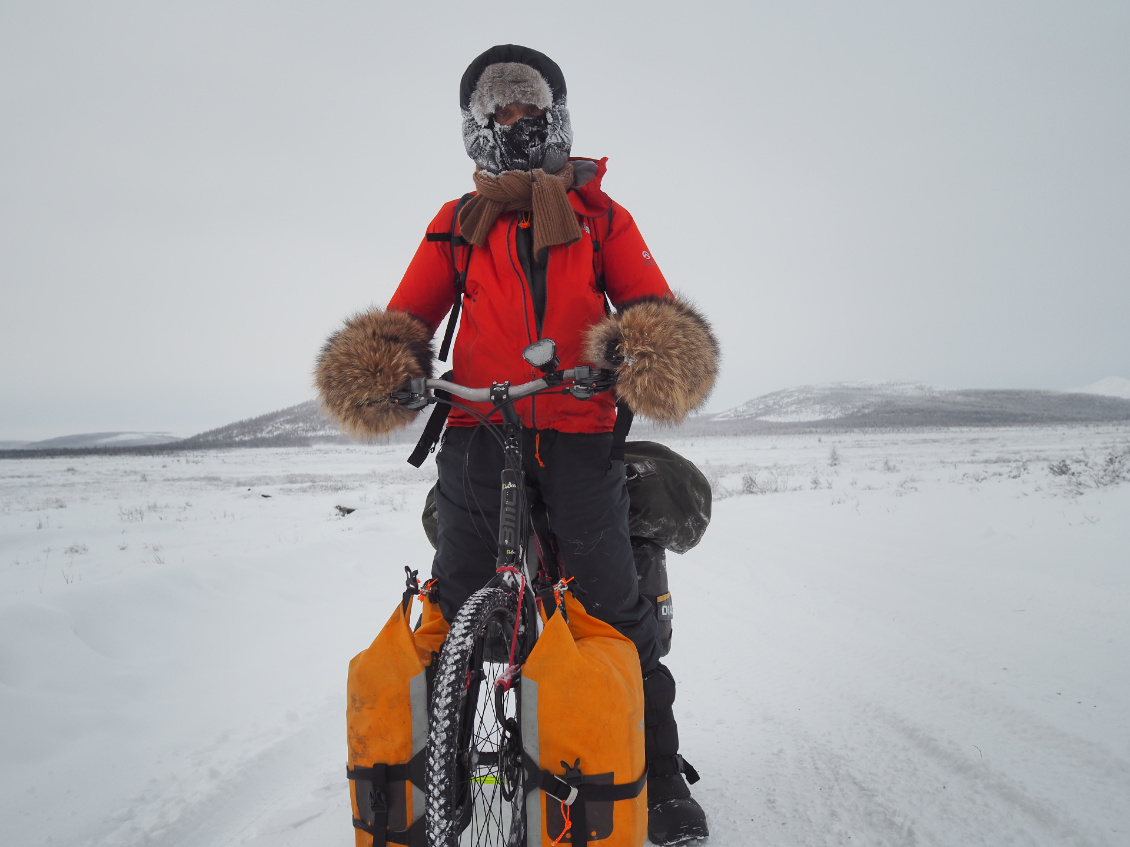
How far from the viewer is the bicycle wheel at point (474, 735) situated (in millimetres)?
1245

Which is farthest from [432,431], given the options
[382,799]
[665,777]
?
[665,777]

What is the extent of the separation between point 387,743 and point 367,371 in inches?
49.5

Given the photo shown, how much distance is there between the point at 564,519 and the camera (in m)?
1.92

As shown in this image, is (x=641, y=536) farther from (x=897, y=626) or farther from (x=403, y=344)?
(x=897, y=626)

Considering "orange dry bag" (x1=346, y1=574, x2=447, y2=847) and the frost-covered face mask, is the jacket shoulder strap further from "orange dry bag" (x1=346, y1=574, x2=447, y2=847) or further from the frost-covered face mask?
"orange dry bag" (x1=346, y1=574, x2=447, y2=847)

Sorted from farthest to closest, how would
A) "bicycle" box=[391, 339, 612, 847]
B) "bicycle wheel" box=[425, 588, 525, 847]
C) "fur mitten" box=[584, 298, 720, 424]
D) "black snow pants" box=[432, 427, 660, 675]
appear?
"black snow pants" box=[432, 427, 660, 675]
"fur mitten" box=[584, 298, 720, 424]
"bicycle" box=[391, 339, 612, 847]
"bicycle wheel" box=[425, 588, 525, 847]

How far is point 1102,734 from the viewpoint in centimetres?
212

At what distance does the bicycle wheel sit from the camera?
49.0 inches

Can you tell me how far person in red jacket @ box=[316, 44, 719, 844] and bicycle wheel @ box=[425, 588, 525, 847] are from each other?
1.27ft

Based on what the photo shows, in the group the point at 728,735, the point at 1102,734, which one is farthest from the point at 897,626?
the point at 728,735

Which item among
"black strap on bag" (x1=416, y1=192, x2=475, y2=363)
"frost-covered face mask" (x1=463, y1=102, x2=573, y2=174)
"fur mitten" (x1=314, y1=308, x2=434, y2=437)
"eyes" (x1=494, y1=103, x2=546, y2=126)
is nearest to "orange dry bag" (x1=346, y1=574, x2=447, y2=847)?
"fur mitten" (x1=314, y1=308, x2=434, y2=437)

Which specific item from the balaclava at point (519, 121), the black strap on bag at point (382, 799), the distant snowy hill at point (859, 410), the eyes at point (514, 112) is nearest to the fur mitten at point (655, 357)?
the balaclava at point (519, 121)

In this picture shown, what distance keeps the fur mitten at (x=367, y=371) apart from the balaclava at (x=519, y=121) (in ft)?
2.85

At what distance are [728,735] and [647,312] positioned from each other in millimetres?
2111
